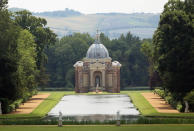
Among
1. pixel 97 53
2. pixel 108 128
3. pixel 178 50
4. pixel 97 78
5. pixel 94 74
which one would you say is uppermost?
pixel 178 50

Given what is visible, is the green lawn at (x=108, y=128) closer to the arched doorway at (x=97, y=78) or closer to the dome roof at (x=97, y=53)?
the arched doorway at (x=97, y=78)

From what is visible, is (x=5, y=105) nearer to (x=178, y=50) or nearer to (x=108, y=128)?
(x=178, y=50)

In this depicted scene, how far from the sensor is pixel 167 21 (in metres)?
71.6

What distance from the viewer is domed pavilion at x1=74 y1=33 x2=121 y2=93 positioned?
12100cm

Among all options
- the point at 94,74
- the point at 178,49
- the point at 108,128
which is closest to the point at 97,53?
the point at 94,74

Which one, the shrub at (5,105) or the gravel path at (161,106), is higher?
the shrub at (5,105)

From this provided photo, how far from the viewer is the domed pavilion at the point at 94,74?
397 feet

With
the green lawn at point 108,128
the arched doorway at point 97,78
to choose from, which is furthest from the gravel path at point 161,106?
the arched doorway at point 97,78

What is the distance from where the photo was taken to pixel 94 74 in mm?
125188

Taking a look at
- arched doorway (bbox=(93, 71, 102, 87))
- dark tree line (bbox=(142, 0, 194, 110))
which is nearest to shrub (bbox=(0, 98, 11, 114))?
dark tree line (bbox=(142, 0, 194, 110))

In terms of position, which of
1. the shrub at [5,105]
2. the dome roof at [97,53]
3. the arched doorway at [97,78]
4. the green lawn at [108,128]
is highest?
the green lawn at [108,128]

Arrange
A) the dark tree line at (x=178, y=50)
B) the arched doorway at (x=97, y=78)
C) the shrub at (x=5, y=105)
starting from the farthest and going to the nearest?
the arched doorway at (x=97, y=78) → the dark tree line at (x=178, y=50) → the shrub at (x=5, y=105)

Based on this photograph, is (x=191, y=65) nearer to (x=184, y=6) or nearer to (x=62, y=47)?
(x=184, y=6)

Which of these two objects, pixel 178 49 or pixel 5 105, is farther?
pixel 178 49
